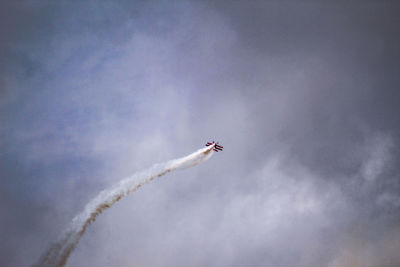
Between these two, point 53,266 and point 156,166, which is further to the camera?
point 156,166

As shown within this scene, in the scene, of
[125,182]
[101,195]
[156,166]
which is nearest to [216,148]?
[156,166]

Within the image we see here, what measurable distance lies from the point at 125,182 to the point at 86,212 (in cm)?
1800

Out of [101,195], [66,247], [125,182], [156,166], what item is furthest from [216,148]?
[66,247]

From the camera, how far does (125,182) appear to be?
13025cm

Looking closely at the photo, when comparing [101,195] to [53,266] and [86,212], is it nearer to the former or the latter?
[86,212]

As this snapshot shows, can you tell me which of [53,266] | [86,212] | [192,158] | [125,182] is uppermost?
[192,158]

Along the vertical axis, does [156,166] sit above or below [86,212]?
above

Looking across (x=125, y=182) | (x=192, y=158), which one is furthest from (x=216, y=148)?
(x=125, y=182)

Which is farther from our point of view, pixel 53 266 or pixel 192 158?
pixel 192 158

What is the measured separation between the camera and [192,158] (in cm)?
13125

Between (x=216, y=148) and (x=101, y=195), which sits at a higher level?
(x=216, y=148)

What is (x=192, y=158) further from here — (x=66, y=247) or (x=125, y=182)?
(x=66, y=247)

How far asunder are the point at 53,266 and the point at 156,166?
5281cm

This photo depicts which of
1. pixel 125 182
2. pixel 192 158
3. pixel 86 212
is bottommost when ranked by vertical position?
pixel 86 212
